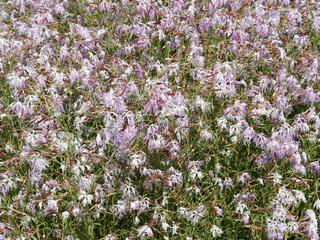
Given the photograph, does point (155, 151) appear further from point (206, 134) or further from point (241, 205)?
point (241, 205)

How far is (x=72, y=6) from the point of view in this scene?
6508mm

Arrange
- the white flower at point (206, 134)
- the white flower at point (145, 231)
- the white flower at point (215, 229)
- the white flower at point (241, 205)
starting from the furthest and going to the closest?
the white flower at point (206, 134)
the white flower at point (241, 205)
the white flower at point (215, 229)
the white flower at point (145, 231)

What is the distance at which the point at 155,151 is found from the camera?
11.4 ft

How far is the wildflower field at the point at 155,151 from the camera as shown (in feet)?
10.9

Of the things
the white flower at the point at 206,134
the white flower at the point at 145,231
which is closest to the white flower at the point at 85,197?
the white flower at the point at 145,231

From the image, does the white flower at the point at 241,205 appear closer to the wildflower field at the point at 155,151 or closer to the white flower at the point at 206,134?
the wildflower field at the point at 155,151

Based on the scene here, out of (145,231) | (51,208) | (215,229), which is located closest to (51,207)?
(51,208)

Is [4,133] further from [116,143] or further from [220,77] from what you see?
[220,77]

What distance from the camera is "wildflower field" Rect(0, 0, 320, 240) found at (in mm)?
3314

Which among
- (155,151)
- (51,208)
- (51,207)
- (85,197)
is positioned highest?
(155,151)

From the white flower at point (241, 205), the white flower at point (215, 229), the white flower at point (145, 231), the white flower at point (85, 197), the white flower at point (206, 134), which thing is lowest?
the white flower at point (215, 229)

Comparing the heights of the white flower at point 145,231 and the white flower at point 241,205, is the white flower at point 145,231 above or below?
below

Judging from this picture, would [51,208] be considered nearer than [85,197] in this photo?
No

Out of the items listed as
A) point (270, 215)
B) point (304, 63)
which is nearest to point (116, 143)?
point (270, 215)
